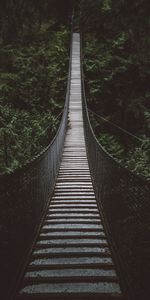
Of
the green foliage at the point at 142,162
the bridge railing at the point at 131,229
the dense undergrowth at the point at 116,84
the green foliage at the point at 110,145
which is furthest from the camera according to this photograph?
the dense undergrowth at the point at 116,84

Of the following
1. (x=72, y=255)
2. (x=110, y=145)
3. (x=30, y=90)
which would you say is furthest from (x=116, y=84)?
(x=72, y=255)

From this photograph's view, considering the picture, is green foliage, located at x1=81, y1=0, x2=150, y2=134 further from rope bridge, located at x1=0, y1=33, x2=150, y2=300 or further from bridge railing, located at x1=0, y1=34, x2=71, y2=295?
bridge railing, located at x1=0, y1=34, x2=71, y2=295

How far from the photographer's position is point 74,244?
4.20 meters

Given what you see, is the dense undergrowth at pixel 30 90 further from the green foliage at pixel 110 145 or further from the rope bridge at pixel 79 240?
the rope bridge at pixel 79 240

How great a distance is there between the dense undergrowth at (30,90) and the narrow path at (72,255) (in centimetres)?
312

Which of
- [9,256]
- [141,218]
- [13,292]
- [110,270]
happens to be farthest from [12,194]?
[110,270]

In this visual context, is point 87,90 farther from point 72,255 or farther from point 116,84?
point 72,255

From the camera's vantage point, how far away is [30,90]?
50.8 feet

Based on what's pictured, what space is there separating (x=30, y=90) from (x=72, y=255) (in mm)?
12169

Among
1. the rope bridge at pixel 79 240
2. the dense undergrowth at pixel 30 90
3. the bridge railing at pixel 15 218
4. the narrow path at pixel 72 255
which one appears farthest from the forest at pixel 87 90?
the bridge railing at pixel 15 218

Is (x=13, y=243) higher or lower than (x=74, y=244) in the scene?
higher

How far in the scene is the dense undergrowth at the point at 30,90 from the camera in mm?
10320

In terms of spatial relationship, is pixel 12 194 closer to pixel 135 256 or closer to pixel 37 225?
pixel 135 256

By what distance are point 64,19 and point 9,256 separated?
83.5 feet
